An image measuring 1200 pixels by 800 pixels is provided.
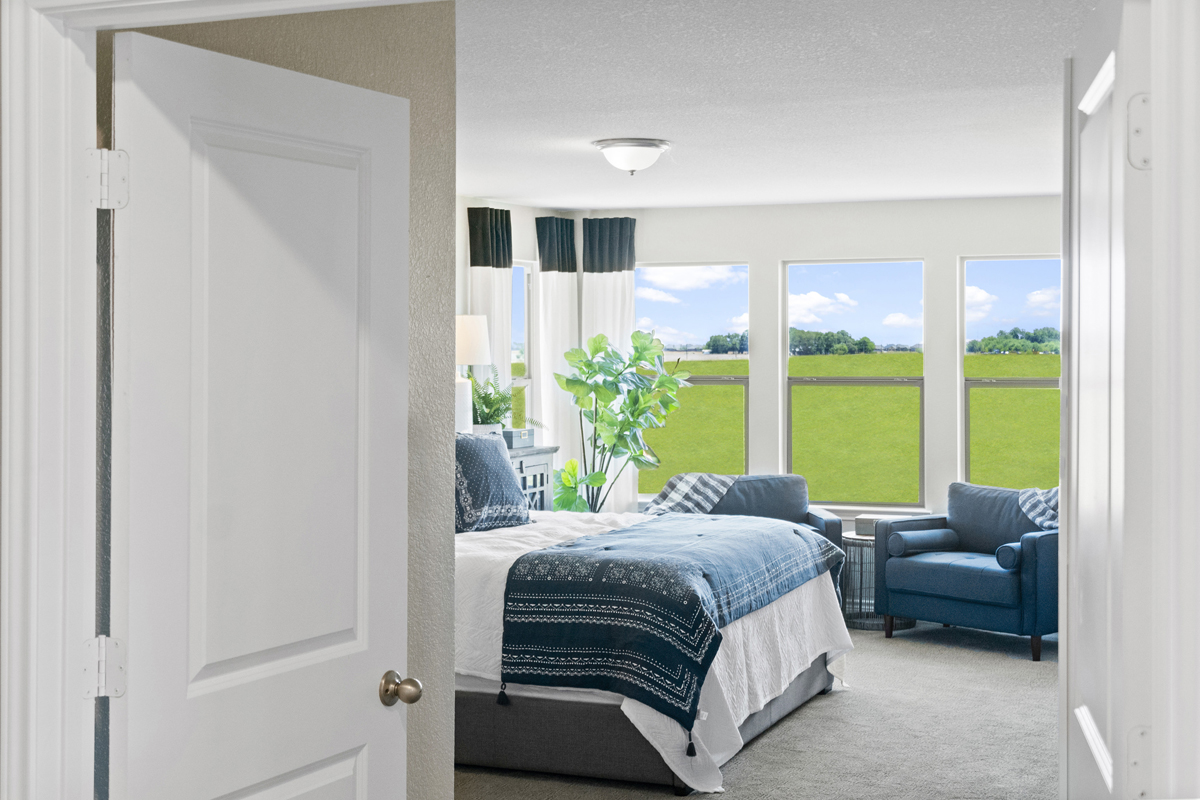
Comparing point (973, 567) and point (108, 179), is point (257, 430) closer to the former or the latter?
point (108, 179)

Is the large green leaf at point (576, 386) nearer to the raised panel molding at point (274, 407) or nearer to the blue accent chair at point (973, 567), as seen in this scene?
the blue accent chair at point (973, 567)

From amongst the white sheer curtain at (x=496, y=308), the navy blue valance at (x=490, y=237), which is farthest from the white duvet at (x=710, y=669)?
the navy blue valance at (x=490, y=237)

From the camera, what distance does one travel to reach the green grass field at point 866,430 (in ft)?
24.7

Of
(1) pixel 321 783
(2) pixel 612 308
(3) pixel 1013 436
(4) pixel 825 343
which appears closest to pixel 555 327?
(2) pixel 612 308

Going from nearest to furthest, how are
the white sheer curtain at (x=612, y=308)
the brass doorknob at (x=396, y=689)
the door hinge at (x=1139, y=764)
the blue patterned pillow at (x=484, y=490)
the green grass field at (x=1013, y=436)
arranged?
the door hinge at (x=1139, y=764) < the brass doorknob at (x=396, y=689) < the blue patterned pillow at (x=484, y=490) < the green grass field at (x=1013, y=436) < the white sheer curtain at (x=612, y=308)

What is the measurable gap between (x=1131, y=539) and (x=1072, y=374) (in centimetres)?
66

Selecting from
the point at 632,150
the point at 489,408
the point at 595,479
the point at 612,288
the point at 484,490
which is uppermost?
the point at 632,150

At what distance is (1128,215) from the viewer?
1.18 m

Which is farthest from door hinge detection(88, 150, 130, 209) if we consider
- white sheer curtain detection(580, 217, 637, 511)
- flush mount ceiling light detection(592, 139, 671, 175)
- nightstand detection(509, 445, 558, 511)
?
white sheer curtain detection(580, 217, 637, 511)

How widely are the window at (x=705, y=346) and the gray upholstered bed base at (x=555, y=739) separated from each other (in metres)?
4.12

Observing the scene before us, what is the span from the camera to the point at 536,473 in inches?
275

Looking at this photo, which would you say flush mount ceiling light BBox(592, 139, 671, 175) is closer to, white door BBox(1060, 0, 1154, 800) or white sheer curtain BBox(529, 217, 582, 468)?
white sheer curtain BBox(529, 217, 582, 468)

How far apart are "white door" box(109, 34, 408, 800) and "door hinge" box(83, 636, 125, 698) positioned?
2cm

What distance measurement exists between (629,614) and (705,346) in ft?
14.2
